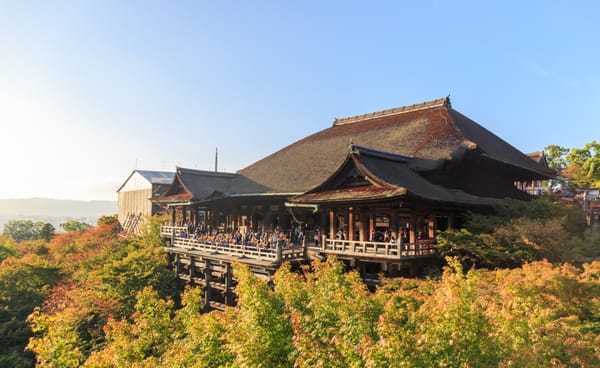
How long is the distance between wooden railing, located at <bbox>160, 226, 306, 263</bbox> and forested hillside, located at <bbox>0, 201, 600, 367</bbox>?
4974 millimetres

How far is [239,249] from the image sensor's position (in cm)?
2317

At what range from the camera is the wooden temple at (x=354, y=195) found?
19.1 m

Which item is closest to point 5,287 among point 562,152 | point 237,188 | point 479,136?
point 237,188

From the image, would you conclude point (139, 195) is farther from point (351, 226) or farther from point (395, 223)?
point (395, 223)

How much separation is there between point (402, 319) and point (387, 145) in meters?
19.3

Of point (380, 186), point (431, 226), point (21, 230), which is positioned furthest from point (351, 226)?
point (21, 230)

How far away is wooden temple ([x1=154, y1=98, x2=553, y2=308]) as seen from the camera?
1909 cm

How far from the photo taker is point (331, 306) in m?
10.7

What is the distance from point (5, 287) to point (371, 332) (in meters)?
27.5

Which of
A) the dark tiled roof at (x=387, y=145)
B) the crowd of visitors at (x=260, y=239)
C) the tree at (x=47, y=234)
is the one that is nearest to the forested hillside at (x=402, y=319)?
the dark tiled roof at (x=387, y=145)

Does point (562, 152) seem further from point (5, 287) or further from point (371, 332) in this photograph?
point (5, 287)

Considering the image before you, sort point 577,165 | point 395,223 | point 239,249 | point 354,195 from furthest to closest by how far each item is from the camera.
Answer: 1. point 577,165
2. point 239,249
3. point 354,195
4. point 395,223

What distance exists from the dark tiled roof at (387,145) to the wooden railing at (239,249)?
5.09 meters

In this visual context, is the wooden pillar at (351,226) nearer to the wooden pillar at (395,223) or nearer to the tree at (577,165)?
the wooden pillar at (395,223)
